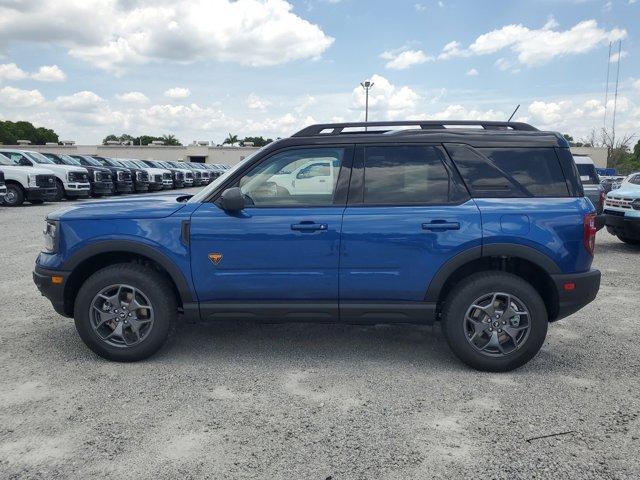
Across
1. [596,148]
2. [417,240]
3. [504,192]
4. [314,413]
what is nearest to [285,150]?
[417,240]

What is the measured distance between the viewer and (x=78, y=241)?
13.3ft

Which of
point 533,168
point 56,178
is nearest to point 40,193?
point 56,178

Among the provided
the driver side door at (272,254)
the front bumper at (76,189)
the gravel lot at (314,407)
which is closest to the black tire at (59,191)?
the front bumper at (76,189)

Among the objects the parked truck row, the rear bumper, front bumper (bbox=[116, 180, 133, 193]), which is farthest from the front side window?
front bumper (bbox=[116, 180, 133, 193])

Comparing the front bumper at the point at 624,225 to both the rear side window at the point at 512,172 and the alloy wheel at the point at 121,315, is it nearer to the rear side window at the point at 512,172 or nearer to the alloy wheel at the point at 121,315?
the rear side window at the point at 512,172

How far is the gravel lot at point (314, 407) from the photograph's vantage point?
109 inches

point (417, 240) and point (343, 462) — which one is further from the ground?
point (417, 240)

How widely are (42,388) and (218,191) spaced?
1844 mm

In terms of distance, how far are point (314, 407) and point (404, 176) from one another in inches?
70.8

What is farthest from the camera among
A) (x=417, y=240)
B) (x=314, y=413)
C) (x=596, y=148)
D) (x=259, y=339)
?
(x=596, y=148)

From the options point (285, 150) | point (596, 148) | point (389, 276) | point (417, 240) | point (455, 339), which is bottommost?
point (455, 339)

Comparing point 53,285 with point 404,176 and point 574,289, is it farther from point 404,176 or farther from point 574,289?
point 574,289

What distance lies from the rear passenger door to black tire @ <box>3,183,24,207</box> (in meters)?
16.5

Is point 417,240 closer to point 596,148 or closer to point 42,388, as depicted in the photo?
point 42,388
